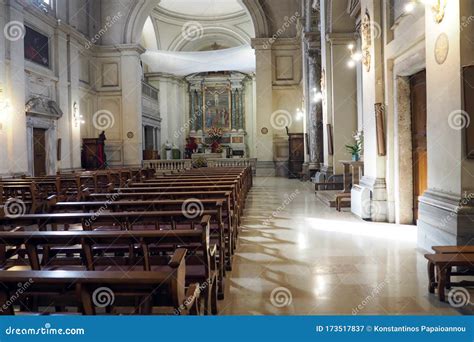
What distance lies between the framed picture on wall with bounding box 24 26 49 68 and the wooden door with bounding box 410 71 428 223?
1300 cm

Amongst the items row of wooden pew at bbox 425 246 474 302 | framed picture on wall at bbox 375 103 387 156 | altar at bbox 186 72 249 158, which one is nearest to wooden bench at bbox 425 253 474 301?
row of wooden pew at bbox 425 246 474 302

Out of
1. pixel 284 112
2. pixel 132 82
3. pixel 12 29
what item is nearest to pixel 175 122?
pixel 132 82

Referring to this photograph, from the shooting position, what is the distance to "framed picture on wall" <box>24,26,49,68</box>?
14.5 metres

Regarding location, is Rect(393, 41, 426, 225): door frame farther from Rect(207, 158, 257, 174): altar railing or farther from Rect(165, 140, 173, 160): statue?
Rect(165, 140, 173, 160): statue

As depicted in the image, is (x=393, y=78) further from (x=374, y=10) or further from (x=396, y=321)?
(x=396, y=321)

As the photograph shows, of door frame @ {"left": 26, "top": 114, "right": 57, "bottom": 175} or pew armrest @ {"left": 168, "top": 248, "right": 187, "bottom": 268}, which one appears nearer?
pew armrest @ {"left": 168, "top": 248, "right": 187, "bottom": 268}

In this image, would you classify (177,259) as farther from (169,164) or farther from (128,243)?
(169,164)

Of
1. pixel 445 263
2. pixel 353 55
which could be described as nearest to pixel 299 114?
pixel 353 55

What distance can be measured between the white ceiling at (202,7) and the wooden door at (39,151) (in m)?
13.2

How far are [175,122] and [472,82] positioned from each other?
2425 centimetres

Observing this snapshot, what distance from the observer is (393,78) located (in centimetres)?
689

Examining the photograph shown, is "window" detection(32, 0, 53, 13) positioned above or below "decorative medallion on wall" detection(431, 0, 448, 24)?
above

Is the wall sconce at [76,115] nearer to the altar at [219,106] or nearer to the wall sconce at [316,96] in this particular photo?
the wall sconce at [316,96]

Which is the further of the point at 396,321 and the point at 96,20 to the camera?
the point at 96,20
